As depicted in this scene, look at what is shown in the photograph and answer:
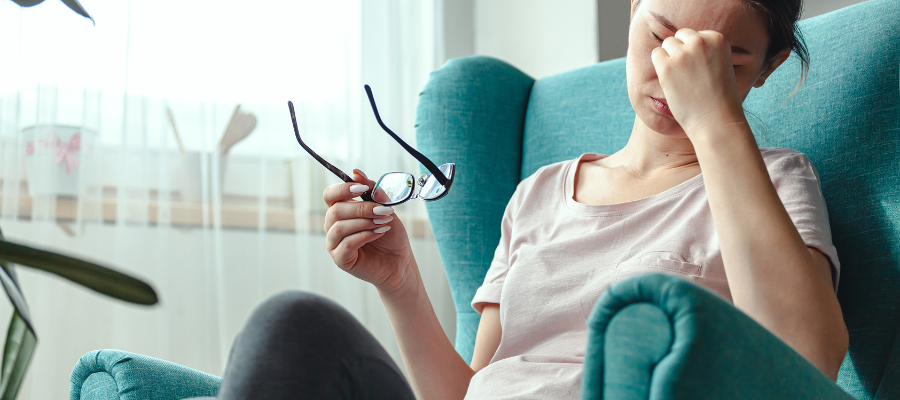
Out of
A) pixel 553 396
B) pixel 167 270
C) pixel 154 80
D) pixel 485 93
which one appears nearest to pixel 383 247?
pixel 553 396

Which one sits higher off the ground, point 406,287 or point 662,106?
point 662,106

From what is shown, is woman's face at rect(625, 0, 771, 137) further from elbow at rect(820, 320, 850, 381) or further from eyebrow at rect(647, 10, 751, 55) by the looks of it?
elbow at rect(820, 320, 850, 381)

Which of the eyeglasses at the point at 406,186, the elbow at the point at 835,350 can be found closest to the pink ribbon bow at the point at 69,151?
the eyeglasses at the point at 406,186

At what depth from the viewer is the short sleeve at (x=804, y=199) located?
27.1 inches

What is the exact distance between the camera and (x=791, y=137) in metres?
0.94

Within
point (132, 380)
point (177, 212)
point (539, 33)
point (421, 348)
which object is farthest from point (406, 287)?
point (539, 33)

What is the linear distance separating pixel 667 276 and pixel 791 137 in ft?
2.25

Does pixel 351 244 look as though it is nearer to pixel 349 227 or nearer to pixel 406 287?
pixel 349 227

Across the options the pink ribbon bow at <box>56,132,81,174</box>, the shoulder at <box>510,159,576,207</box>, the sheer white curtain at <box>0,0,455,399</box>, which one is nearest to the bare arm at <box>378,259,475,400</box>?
the shoulder at <box>510,159,576,207</box>

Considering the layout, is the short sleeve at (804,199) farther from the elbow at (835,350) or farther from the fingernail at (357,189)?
the fingernail at (357,189)

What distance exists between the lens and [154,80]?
1.68 metres

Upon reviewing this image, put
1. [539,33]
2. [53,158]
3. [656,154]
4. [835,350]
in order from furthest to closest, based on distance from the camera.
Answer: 1. [539,33]
2. [53,158]
3. [656,154]
4. [835,350]

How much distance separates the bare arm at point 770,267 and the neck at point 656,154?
0.94ft

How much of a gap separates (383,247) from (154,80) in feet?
3.65
